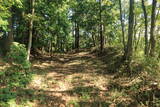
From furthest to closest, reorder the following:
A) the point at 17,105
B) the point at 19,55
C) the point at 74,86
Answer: the point at 19,55, the point at 74,86, the point at 17,105

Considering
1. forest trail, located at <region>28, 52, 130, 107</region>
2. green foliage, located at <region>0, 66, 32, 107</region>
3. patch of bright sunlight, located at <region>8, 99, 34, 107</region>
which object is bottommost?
forest trail, located at <region>28, 52, 130, 107</region>

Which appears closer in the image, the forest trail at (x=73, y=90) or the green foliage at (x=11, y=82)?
the green foliage at (x=11, y=82)

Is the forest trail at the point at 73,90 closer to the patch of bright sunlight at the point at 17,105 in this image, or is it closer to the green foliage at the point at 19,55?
the patch of bright sunlight at the point at 17,105

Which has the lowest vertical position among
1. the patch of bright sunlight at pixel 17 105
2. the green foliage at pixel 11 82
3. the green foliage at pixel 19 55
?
the patch of bright sunlight at pixel 17 105

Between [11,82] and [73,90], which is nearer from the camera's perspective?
[11,82]

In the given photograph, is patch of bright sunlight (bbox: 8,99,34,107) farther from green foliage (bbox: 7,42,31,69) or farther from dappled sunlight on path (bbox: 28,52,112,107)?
green foliage (bbox: 7,42,31,69)

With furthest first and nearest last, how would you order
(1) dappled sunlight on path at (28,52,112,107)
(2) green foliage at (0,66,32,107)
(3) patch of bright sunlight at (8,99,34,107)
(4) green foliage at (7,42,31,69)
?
(4) green foliage at (7,42,31,69)
(1) dappled sunlight on path at (28,52,112,107)
(2) green foliage at (0,66,32,107)
(3) patch of bright sunlight at (8,99,34,107)

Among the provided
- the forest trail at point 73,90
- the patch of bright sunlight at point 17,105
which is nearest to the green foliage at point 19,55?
the forest trail at point 73,90

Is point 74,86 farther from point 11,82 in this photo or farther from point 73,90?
point 11,82

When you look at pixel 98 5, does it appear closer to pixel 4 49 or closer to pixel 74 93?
pixel 4 49

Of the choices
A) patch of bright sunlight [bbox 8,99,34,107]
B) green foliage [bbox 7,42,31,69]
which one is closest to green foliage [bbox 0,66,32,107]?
patch of bright sunlight [bbox 8,99,34,107]

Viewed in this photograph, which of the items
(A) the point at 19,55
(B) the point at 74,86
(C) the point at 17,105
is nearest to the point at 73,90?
(B) the point at 74,86

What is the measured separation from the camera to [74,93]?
284 inches

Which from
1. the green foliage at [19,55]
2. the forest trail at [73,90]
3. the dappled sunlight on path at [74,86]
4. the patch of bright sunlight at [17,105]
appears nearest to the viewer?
the patch of bright sunlight at [17,105]
